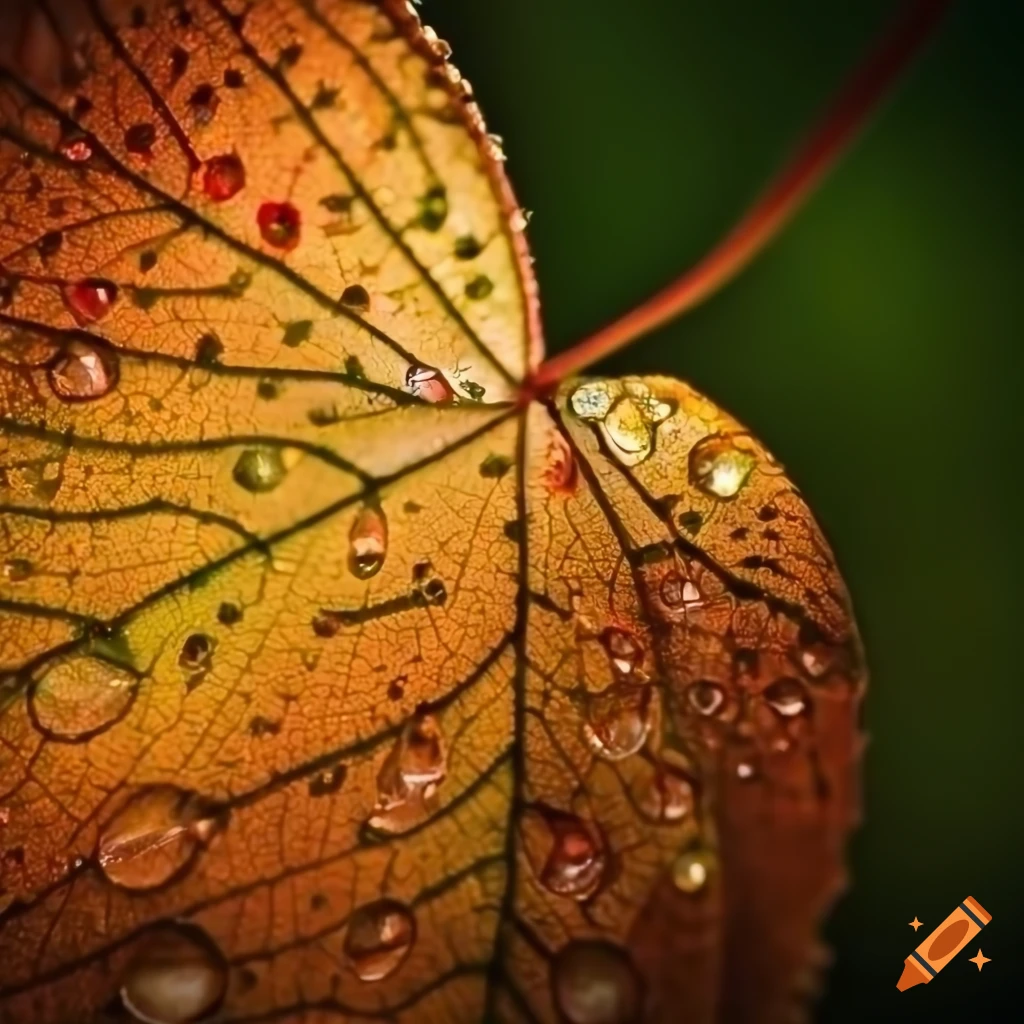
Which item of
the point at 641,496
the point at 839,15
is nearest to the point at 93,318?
the point at 641,496

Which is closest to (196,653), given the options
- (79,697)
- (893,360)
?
(79,697)

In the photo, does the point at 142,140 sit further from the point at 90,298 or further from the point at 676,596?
the point at 676,596

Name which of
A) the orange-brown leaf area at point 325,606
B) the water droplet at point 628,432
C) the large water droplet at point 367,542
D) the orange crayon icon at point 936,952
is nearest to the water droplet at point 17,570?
the orange-brown leaf area at point 325,606

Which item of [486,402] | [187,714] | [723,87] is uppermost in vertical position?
[723,87]

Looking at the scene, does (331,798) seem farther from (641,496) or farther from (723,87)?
(723,87)

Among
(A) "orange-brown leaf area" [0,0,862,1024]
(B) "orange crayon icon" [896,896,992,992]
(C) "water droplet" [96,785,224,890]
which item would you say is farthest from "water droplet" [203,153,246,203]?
(B) "orange crayon icon" [896,896,992,992]

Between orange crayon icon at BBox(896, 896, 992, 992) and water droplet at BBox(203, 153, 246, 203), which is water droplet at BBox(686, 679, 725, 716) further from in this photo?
water droplet at BBox(203, 153, 246, 203)

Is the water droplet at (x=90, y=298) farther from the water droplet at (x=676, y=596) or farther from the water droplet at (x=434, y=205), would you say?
the water droplet at (x=676, y=596)
